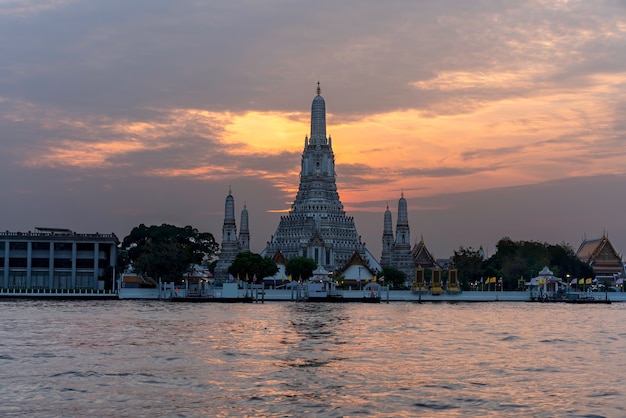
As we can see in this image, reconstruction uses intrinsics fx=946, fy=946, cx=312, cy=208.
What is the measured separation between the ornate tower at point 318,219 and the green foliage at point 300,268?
16.5 metres

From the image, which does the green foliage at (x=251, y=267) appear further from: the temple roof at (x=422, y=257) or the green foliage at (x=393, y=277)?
the temple roof at (x=422, y=257)

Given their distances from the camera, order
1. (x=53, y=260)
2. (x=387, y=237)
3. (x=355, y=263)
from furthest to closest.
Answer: (x=387, y=237) → (x=355, y=263) → (x=53, y=260)

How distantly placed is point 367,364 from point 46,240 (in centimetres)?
10374

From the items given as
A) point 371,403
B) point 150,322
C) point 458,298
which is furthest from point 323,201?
point 371,403

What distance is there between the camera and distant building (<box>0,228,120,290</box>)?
134375 mm

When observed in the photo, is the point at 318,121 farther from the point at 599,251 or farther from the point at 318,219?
the point at 599,251

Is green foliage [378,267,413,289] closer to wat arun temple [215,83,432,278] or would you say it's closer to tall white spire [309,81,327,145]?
wat arun temple [215,83,432,278]

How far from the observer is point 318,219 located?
15825 centimetres

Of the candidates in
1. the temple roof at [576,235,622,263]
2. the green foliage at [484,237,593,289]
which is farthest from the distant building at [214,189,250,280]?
the temple roof at [576,235,622,263]

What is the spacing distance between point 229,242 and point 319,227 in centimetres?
1777

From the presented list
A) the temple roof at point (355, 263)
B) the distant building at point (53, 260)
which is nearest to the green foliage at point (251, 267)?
the distant building at point (53, 260)

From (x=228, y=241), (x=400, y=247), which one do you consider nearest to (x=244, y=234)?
(x=228, y=241)

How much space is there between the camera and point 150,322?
67375mm

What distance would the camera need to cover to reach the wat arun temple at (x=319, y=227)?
154625 millimetres
